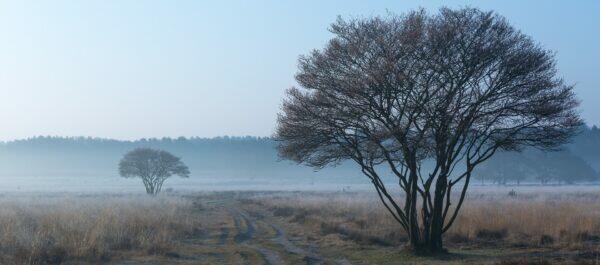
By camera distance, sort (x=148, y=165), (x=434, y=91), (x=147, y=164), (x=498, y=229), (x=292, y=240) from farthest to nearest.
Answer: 1. (x=148, y=165)
2. (x=147, y=164)
3. (x=292, y=240)
4. (x=498, y=229)
5. (x=434, y=91)

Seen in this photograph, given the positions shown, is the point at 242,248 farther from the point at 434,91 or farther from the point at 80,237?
the point at 434,91

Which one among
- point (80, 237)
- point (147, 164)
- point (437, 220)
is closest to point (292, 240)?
point (437, 220)

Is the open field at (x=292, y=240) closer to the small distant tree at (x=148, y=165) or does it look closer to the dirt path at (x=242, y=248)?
the dirt path at (x=242, y=248)

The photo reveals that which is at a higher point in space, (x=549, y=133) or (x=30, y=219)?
(x=549, y=133)

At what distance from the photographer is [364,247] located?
2423cm

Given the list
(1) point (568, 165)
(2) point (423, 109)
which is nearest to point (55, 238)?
(2) point (423, 109)

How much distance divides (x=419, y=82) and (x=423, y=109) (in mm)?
813

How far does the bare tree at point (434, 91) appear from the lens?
20.0 m

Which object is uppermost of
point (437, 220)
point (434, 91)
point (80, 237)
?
point (434, 91)

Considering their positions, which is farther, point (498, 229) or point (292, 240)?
point (292, 240)

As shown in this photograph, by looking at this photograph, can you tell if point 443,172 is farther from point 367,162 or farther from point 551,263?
point 551,263

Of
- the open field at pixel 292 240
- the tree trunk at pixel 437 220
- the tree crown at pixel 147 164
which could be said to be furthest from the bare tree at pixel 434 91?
the tree crown at pixel 147 164

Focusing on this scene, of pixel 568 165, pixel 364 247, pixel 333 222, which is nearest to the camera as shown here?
pixel 364 247

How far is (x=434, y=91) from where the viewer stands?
20094 millimetres
